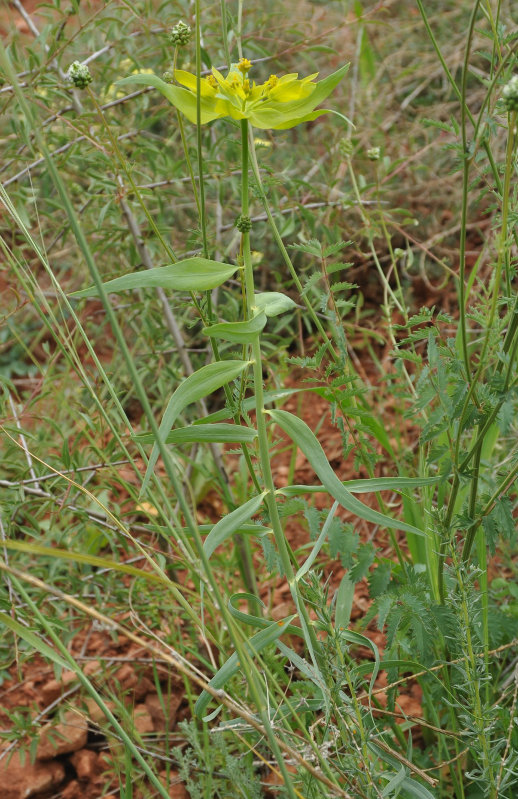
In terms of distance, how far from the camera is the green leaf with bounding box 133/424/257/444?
0.83 meters

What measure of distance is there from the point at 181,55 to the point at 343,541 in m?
1.04

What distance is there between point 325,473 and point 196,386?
0.50 ft

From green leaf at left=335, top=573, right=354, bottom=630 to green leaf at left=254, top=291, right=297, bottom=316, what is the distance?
13.1 inches

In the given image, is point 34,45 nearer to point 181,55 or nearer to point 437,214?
point 181,55

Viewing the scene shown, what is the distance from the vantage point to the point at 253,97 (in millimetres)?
809

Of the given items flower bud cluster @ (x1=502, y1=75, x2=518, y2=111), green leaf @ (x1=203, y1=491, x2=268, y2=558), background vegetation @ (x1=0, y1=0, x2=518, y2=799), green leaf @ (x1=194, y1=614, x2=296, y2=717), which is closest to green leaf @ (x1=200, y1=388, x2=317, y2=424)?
background vegetation @ (x1=0, y1=0, x2=518, y2=799)

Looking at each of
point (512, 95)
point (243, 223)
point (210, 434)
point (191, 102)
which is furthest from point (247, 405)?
point (512, 95)

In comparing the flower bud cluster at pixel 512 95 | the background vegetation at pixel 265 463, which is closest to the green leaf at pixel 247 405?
the background vegetation at pixel 265 463

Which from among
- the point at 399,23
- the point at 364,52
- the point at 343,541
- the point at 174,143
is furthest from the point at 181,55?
the point at 399,23

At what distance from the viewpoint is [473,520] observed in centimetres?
91

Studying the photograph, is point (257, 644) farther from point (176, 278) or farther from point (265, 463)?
point (176, 278)

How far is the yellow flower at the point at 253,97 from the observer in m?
0.80

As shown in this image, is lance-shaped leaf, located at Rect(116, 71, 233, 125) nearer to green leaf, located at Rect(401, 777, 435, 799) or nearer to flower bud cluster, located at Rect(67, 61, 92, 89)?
flower bud cluster, located at Rect(67, 61, 92, 89)

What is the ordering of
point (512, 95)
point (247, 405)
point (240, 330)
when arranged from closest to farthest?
point (512, 95) → point (240, 330) → point (247, 405)
